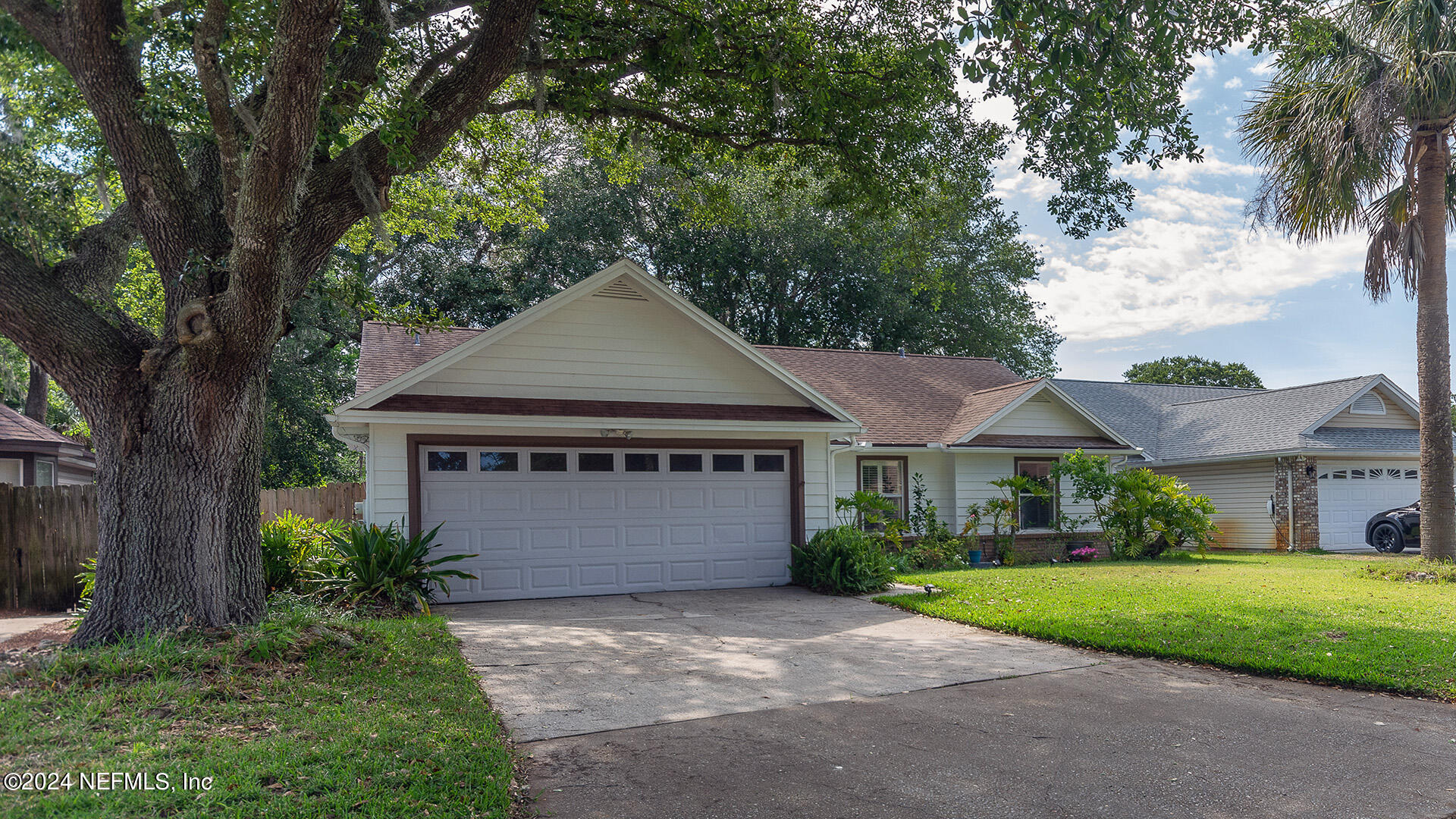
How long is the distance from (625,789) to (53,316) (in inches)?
255

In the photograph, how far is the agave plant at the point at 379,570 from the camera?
33.5ft

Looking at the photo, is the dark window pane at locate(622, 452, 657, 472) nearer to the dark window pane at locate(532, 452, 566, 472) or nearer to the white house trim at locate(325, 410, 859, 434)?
the white house trim at locate(325, 410, 859, 434)

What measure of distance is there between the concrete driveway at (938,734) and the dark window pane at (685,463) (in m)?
4.49

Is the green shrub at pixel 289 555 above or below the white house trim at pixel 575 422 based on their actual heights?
below

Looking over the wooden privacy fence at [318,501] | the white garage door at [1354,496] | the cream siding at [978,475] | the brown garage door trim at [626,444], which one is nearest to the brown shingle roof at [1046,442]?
the cream siding at [978,475]

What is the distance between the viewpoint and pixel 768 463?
1394cm

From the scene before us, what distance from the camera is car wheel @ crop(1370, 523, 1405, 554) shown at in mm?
18766

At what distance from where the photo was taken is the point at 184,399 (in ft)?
23.8

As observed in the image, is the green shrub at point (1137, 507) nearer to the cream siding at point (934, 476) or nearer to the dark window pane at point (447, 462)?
the cream siding at point (934, 476)

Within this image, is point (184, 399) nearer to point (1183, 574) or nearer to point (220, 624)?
point (220, 624)

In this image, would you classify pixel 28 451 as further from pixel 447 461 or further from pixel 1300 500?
pixel 1300 500

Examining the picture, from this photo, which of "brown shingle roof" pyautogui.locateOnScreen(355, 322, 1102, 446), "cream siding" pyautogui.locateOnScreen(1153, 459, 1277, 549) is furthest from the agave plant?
"cream siding" pyautogui.locateOnScreen(1153, 459, 1277, 549)

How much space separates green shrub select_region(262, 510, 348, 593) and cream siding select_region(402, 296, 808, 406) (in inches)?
95.2

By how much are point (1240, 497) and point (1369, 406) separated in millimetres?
4050
